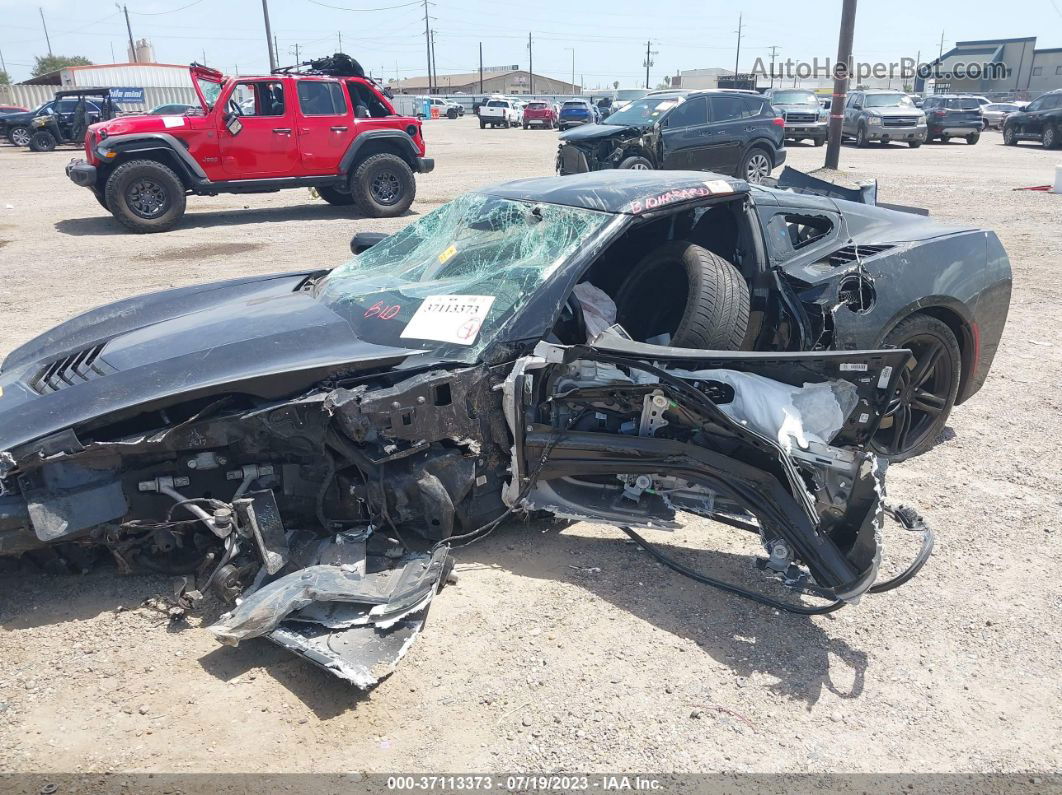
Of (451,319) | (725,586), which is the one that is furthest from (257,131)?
(725,586)

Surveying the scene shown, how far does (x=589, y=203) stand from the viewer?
353 centimetres

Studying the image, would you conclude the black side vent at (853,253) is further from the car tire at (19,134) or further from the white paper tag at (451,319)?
the car tire at (19,134)

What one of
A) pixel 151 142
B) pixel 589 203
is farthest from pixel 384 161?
pixel 589 203

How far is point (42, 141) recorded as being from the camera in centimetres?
2423

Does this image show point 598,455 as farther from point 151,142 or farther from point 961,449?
point 151,142

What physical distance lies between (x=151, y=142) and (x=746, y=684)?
1092cm

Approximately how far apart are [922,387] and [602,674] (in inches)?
104

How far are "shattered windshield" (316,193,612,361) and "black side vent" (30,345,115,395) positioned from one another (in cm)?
97

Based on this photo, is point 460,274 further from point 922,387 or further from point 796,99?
point 796,99

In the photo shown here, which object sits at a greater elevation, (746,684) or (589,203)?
(589,203)

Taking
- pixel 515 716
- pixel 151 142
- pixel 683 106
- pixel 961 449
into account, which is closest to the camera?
pixel 515 716

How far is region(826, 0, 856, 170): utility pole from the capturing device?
15375mm

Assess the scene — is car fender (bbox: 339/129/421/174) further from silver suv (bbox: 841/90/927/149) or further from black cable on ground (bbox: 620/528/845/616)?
silver suv (bbox: 841/90/927/149)

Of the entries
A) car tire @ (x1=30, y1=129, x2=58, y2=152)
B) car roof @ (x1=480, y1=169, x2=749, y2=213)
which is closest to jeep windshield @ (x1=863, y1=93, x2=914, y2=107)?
car roof @ (x1=480, y1=169, x2=749, y2=213)
